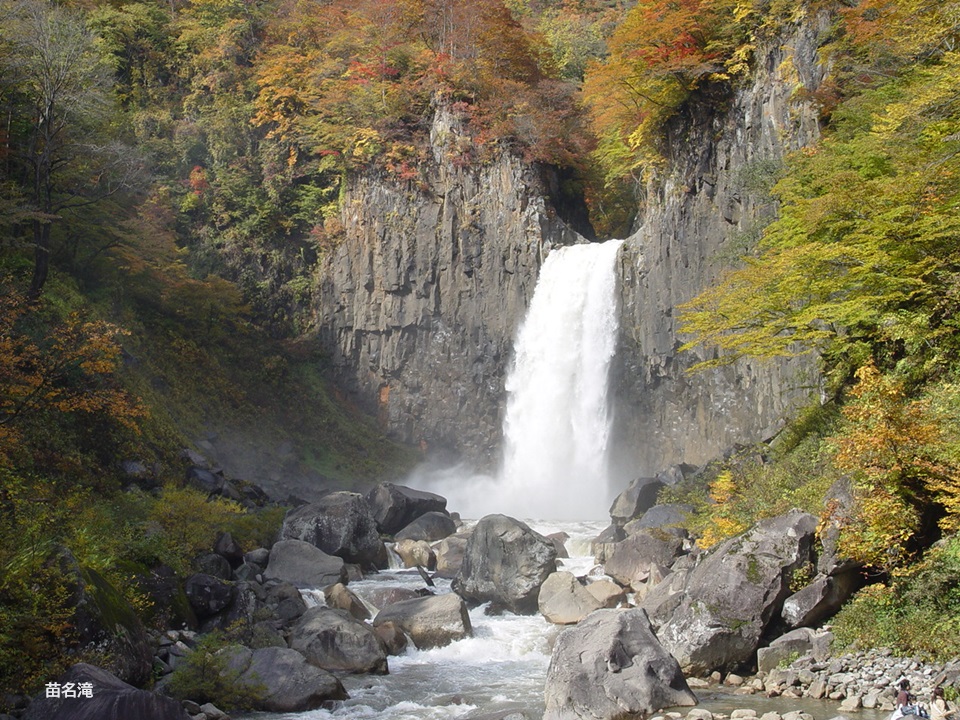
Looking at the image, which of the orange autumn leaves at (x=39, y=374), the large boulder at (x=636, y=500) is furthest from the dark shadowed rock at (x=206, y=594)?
the large boulder at (x=636, y=500)

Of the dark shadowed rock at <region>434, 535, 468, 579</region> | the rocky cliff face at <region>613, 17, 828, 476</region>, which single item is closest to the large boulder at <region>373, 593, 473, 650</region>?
the dark shadowed rock at <region>434, 535, 468, 579</region>

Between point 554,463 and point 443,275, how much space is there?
9.39 m

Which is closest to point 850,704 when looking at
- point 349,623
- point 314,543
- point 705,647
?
point 705,647

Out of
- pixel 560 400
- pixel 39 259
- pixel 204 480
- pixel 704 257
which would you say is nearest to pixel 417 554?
pixel 204 480

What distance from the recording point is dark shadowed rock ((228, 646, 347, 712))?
10969 mm

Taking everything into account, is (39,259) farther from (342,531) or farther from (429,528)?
(429,528)

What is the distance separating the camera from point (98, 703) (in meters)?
8.05

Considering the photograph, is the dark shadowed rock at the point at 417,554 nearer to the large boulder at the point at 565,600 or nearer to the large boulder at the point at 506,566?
the large boulder at the point at 506,566

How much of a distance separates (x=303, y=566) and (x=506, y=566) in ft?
14.6

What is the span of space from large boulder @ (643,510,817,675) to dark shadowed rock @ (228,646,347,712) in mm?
5157

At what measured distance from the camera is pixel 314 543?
739 inches

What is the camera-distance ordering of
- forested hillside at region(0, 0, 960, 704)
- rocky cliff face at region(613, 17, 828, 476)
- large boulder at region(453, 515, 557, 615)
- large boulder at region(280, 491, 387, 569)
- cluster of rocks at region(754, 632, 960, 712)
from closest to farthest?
cluster of rocks at region(754, 632, 960, 712) → forested hillside at region(0, 0, 960, 704) → large boulder at region(453, 515, 557, 615) → large boulder at region(280, 491, 387, 569) → rocky cliff face at region(613, 17, 828, 476)

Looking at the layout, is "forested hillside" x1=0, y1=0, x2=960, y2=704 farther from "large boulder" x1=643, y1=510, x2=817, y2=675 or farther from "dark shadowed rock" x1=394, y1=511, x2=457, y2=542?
"dark shadowed rock" x1=394, y1=511, x2=457, y2=542

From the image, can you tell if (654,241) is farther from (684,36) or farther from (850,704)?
(850,704)
